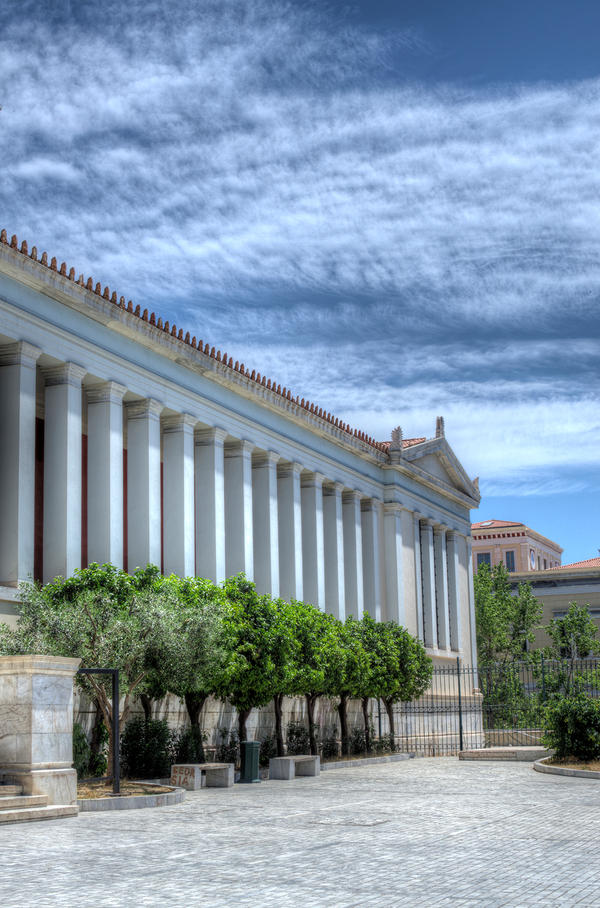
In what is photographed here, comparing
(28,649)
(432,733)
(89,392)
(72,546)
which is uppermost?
(89,392)

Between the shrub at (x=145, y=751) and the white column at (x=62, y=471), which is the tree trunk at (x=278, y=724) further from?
the white column at (x=62, y=471)

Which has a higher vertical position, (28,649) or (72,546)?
(72,546)

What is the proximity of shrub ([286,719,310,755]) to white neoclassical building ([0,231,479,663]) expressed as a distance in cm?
474

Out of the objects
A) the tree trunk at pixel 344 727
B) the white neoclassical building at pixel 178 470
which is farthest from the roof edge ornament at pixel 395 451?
the tree trunk at pixel 344 727

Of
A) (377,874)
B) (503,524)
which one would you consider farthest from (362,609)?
(503,524)

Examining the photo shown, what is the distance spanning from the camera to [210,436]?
106 ft

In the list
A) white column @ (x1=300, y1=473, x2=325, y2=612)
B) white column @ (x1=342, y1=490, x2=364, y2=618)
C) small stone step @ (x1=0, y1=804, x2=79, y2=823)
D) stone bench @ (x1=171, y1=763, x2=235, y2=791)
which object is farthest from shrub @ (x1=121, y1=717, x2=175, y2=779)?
white column @ (x1=342, y1=490, x2=364, y2=618)

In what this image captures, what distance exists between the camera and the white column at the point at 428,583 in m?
47.6

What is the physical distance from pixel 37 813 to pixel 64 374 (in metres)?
12.7

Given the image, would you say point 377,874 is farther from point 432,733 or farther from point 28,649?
point 432,733

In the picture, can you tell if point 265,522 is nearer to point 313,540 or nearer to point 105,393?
point 313,540

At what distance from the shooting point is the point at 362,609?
138 feet

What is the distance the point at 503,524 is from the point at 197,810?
272 feet

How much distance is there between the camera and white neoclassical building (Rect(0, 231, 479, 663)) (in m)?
24.4
